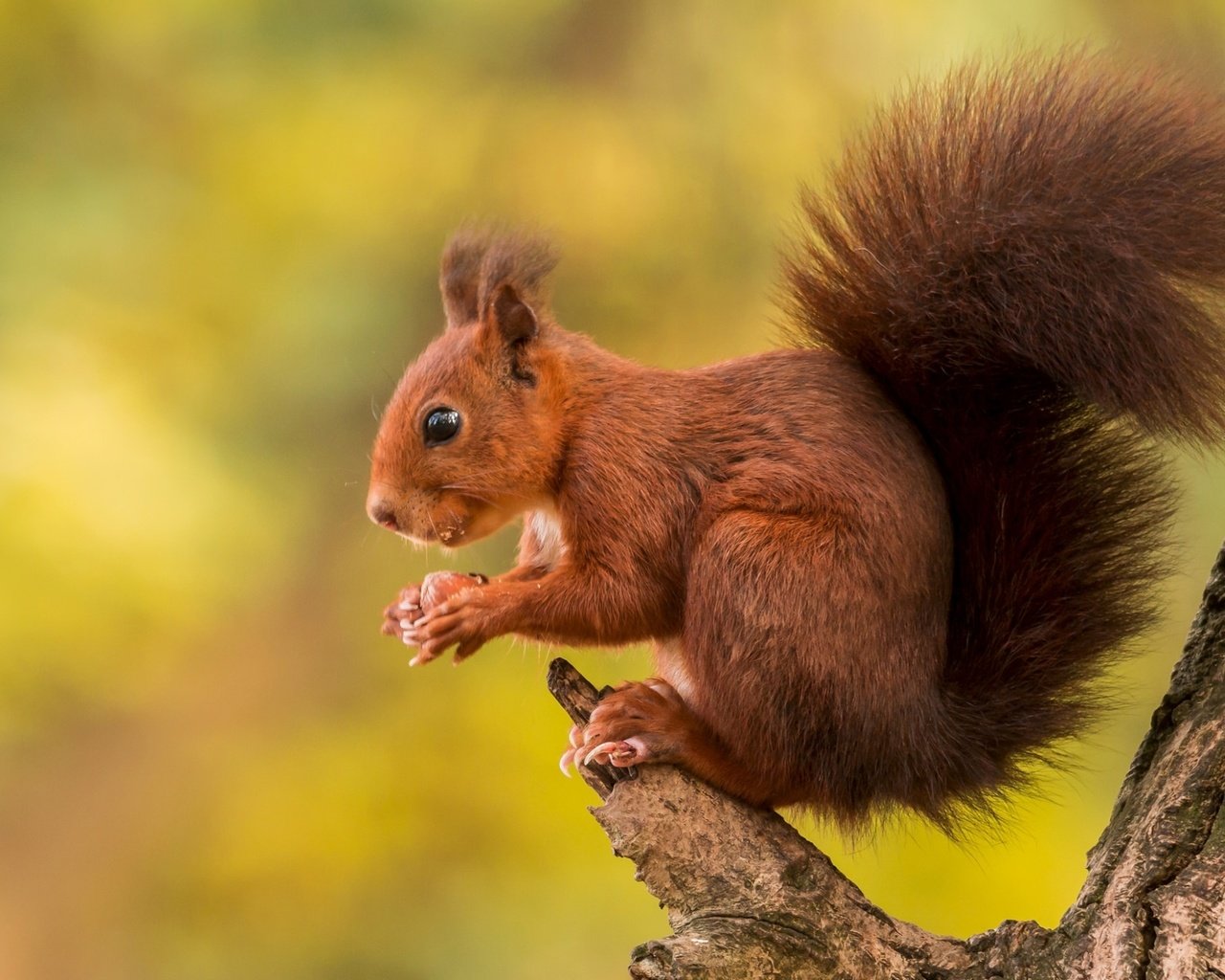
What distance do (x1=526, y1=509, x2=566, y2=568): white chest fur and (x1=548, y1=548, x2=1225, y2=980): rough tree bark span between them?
31 centimetres

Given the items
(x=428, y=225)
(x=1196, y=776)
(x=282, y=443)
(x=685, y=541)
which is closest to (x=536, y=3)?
(x=428, y=225)

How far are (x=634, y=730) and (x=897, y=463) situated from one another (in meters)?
0.45

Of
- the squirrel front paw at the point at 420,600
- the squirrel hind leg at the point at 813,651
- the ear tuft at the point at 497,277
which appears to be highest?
the ear tuft at the point at 497,277

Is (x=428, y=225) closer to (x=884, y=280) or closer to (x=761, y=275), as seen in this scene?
(x=761, y=275)

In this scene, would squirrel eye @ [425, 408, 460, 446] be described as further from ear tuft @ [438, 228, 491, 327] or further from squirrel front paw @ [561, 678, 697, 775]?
squirrel front paw @ [561, 678, 697, 775]

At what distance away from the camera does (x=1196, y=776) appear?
64.2 inches

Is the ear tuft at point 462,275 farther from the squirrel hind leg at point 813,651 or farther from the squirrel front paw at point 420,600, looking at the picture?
the squirrel hind leg at point 813,651

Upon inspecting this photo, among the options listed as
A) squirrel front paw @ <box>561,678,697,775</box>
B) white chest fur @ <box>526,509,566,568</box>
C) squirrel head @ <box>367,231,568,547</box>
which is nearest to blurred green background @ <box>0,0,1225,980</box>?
white chest fur @ <box>526,509,566,568</box>

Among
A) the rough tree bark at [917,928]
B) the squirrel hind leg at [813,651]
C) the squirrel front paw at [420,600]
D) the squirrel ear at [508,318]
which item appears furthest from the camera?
the squirrel ear at [508,318]

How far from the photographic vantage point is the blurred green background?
307cm

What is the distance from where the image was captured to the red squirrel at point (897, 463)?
65.6 inches

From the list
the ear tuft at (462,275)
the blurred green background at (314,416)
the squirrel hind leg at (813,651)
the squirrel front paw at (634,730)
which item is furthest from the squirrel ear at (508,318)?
the blurred green background at (314,416)

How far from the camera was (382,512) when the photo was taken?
181 centimetres

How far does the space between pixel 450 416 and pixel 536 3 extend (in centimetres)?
186
